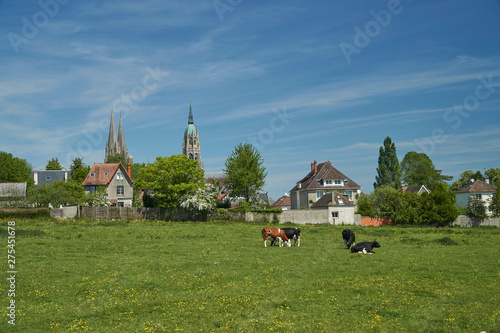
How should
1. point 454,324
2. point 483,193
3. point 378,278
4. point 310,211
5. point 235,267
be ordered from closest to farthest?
point 454,324 < point 378,278 < point 235,267 < point 310,211 < point 483,193

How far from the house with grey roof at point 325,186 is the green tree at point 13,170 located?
5880 cm

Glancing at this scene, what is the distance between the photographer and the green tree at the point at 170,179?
61.8 meters

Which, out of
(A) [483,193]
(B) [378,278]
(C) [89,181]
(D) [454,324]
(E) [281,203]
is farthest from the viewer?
(E) [281,203]

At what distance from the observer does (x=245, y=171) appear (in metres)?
78.7

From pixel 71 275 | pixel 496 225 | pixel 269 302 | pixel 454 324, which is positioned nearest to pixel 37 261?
pixel 71 275

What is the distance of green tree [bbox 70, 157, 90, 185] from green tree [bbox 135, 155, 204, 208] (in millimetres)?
51550

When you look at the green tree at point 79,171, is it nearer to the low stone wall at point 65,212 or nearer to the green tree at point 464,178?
the low stone wall at point 65,212

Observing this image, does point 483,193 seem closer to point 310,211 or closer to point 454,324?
point 310,211

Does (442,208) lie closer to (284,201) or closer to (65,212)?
(65,212)

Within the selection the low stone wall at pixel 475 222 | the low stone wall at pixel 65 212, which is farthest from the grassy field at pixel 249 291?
the low stone wall at pixel 475 222

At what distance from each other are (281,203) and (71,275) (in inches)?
4488

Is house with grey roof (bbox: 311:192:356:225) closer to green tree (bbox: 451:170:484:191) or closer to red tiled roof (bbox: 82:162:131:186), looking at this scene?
red tiled roof (bbox: 82:162:131:186)

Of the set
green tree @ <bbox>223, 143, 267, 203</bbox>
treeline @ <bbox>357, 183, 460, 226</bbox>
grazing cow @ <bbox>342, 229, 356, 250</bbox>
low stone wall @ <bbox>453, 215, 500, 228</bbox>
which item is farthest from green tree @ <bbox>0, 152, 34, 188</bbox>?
grazing cow @ <bbox>342, 229, 356, 250</bbox>

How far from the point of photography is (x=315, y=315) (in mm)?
12367
